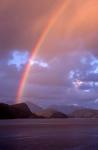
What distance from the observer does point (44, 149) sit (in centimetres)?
8706

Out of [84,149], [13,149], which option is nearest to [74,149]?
[84,149]

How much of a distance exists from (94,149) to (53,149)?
10289 millimetres

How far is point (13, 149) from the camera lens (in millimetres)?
88000

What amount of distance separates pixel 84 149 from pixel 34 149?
12351 millimetres

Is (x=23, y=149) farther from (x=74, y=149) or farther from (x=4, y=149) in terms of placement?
(x=74, y=149)

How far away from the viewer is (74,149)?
86062 mm

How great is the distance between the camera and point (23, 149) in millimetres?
86188

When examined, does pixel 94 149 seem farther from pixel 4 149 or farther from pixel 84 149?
pixel 4 149

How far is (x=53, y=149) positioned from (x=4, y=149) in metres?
12.4

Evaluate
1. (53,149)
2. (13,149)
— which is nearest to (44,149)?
(53,149)

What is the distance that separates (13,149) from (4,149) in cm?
231

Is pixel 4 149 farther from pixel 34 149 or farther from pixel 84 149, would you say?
pixel 84 149

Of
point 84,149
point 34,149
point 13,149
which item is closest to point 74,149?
point 84,149

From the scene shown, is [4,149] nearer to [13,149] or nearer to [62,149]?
[13,149]
